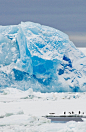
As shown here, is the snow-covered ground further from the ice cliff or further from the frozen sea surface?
the ice cliff

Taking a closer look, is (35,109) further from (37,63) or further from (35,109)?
(37,63)

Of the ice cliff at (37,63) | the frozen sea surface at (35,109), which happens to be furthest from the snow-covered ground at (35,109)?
the ice cliff at (37,63)

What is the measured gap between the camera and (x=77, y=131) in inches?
351

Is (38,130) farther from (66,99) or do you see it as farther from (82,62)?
(82,62)

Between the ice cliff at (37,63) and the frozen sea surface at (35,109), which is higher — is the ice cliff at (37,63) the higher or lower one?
the higher one

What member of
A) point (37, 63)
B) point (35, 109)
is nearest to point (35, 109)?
point (35, 109)

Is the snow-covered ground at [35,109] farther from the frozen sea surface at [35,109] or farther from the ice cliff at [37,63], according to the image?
the ice cliff at [37,63]

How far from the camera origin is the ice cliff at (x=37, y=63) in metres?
19.1

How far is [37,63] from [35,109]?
5758mm

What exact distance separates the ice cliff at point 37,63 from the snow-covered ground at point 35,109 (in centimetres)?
86

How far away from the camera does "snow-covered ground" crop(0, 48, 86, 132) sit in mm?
9398

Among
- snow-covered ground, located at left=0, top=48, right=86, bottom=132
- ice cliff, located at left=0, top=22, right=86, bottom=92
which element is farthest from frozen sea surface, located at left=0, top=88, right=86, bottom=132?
ice cliff, located at left=0, top=22, right=86, bottom=92

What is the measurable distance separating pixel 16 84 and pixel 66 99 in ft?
10.5

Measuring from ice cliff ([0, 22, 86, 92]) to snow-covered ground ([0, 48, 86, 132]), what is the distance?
0.86 m
